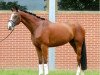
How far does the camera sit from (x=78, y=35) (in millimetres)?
12180

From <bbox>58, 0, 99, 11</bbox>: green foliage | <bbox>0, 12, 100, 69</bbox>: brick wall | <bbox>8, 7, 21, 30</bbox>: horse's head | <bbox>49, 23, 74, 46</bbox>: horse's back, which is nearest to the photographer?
<bbox>8, 7, 21, 30</bbox>: horse's head

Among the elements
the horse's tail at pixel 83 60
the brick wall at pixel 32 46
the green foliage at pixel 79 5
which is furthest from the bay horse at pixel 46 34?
the green foliage at pixel 79 5

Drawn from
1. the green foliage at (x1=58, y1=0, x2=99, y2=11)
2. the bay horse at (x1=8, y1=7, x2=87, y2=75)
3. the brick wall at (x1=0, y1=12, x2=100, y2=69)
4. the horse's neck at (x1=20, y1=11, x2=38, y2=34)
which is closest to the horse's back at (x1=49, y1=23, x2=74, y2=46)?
the bay horse at (x1=8, y1=7, x2=87, y2=75)

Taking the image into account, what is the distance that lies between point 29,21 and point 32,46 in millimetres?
3836

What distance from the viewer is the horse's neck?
11.3 m

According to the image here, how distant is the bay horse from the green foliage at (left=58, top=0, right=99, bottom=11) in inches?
120

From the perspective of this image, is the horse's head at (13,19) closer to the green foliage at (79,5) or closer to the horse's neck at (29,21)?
the horse's neck at (29,21)

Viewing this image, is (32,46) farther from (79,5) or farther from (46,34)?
(46,34)

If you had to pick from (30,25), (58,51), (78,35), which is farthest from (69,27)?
(58,51)

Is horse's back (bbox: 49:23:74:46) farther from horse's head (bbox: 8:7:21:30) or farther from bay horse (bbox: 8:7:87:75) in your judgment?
horse's head (bbox: 8:7:21:30)

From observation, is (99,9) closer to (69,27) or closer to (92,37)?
(92,37)

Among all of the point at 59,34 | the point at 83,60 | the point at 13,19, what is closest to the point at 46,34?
the point at 59,34

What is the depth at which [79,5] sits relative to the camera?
15.3 metres

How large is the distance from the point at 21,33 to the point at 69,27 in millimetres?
3404
